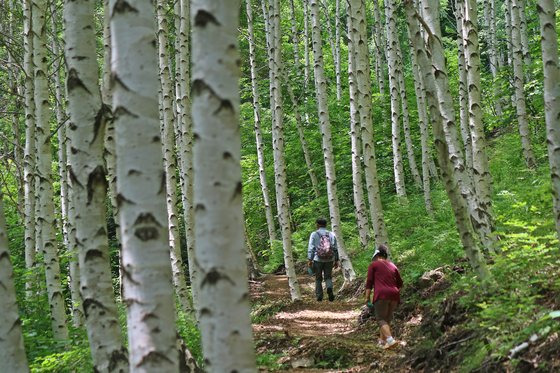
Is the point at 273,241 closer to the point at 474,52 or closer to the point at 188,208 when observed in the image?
the point at 188,208

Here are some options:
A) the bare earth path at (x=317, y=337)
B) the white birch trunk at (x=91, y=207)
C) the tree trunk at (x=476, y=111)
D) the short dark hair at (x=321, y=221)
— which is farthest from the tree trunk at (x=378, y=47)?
the white birch trunk at (x=91, y=207)

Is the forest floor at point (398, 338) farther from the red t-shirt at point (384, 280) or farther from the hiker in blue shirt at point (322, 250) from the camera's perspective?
the hiker in blue shirt at point (322, 250)

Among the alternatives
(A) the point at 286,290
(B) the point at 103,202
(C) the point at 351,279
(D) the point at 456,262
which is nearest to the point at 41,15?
(B) the point at 103,202

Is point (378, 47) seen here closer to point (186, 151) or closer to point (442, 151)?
point (186, 151)

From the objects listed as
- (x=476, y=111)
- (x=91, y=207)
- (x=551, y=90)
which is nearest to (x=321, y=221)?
(x=476, y=111)

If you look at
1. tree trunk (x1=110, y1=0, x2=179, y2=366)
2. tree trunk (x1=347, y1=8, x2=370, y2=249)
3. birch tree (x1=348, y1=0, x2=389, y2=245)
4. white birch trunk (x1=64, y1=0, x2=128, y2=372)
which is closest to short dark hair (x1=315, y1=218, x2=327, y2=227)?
birch tree (x1=348, y1=0, x2=389, y2=245)

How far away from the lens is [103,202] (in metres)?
3.61

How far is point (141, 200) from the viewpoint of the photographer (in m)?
2.52

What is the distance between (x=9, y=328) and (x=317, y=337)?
Result: 5078mm

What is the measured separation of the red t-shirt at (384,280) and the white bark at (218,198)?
242 inches

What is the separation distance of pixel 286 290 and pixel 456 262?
23.3 ft

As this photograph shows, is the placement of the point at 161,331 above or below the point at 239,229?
below

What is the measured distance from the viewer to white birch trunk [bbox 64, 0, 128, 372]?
3.55m

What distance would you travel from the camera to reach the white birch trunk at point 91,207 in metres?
3.55
